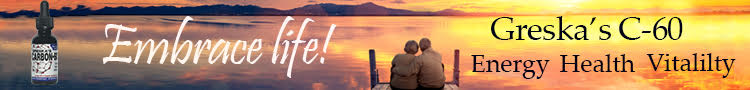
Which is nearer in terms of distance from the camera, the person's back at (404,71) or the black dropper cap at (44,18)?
the person's back at (404,71)

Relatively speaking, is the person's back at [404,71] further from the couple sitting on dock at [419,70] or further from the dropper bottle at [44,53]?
the dropper bottle at [44,53]

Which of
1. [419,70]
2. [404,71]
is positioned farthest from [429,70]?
[404,71]

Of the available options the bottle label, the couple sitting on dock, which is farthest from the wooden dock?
the bottle label

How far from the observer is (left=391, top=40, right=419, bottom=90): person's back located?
8305mm

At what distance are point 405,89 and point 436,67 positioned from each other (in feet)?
1.09

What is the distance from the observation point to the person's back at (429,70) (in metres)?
8.45

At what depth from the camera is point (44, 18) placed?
8766 mm

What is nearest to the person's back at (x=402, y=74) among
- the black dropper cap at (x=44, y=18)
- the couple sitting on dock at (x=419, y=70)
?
the couple sitting on dock at (x=419, y=70)

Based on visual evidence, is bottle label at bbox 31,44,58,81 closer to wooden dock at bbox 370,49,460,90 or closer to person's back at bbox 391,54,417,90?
person's back at bbox 391,54,417,90

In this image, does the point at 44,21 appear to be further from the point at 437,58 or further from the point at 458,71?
the point at 458,71

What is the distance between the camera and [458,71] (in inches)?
445

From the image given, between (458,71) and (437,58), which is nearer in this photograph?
(437,58)

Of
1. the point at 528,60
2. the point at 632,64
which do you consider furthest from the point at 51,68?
the point at 632,64

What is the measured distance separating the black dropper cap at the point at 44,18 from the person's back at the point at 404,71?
3121 millimetres
